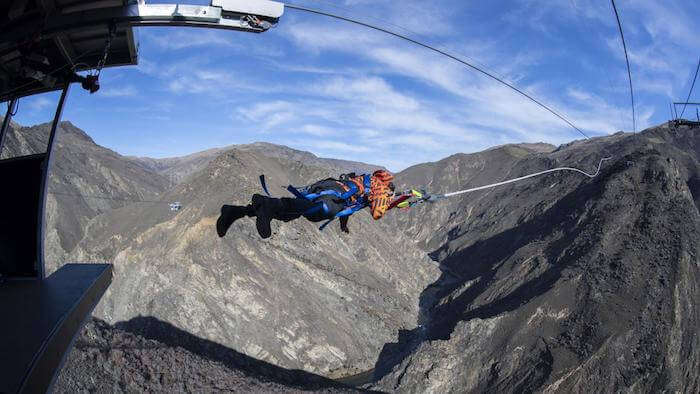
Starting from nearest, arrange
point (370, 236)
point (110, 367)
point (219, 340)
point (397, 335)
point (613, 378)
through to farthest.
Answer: point (110, 367) < point (613, 378) < point (219, 340) < point (397, 335) < point (370, 236)

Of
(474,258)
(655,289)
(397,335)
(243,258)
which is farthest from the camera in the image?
(474,258)

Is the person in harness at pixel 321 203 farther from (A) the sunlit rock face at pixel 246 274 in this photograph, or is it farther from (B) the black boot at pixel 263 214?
(A) the sunlit rock face at pixel 246 274

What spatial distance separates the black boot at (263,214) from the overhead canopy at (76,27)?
6.47ft

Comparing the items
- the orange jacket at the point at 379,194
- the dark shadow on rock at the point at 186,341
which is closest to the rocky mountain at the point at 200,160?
the dark shadow on rock at the point at 186,341

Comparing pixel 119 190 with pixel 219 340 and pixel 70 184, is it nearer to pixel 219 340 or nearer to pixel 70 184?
pixel 70 184

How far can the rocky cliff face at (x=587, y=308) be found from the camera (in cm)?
2480

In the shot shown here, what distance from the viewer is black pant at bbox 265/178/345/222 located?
599 cm

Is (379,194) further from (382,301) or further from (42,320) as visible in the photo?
(382,301)

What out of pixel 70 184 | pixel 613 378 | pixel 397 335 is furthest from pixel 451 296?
pixel 70 184

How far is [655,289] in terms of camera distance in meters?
28.1

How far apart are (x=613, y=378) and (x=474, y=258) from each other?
37.0 meters

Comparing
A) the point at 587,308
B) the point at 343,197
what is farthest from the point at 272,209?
the point at 587,308

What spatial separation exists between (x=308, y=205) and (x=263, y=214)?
2.70 feet

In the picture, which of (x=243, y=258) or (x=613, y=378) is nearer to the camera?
(x=613, y=378)
